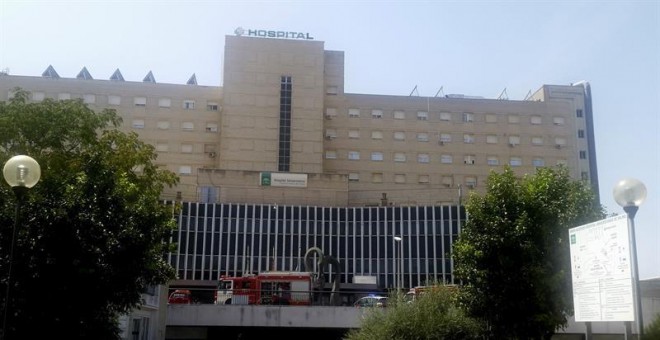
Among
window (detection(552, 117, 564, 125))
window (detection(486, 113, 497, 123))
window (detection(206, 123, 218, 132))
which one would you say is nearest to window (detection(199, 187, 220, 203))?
window (detection(206, 123, 218, 132))

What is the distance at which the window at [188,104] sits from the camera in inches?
3558

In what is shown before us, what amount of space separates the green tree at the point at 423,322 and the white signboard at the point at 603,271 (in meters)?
14.3

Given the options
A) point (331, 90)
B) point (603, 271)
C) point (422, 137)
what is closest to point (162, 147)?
point (331, 90)

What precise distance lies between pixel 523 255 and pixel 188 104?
2722 inches

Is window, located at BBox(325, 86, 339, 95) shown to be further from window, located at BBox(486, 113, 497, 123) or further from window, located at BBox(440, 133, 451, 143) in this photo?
window, located at BBox(486, 113, 497, 123)

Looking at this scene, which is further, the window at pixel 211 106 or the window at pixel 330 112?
the window at pixel 330 112

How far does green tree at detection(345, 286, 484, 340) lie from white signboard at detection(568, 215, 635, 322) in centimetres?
1426

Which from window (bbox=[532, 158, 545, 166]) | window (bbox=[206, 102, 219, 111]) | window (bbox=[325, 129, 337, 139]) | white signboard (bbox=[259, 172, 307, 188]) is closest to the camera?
white signboard (bbox=[259, 172, 307, 188])

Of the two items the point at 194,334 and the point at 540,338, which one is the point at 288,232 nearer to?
the point at 194,334

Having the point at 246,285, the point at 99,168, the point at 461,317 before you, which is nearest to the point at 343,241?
the point at 246,285

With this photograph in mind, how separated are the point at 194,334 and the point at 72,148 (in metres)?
15.0

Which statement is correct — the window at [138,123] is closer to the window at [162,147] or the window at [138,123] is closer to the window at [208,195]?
the window at [162,147]

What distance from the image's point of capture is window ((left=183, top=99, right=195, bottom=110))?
90.4m

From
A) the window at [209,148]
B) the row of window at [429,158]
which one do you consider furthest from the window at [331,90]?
the window at [209,148]
